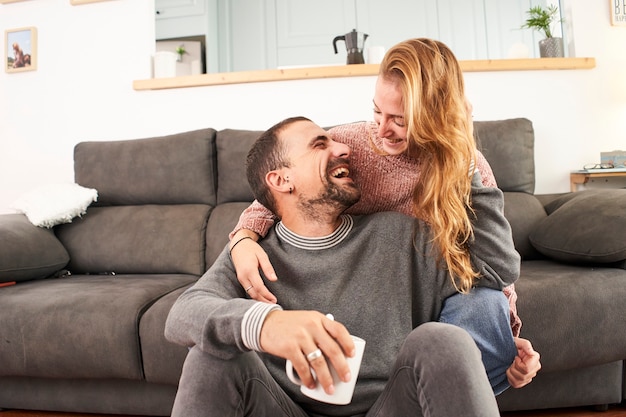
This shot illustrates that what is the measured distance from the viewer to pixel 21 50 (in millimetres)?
2770

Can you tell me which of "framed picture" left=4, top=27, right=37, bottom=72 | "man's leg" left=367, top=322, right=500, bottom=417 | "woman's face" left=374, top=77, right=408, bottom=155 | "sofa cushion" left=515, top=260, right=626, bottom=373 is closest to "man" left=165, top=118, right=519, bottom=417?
"man's leg" left=367, top=322, right=500, bottom=417

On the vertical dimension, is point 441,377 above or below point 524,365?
above

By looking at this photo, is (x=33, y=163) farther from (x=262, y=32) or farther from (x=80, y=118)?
(x=262, y=32)

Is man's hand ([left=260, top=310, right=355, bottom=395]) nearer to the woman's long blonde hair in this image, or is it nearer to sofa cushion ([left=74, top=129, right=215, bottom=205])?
the woman's long blonde hair

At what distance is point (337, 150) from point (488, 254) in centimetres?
39

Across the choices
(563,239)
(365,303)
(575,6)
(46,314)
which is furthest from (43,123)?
(575,6)

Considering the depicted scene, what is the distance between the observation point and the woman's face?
1022 mm

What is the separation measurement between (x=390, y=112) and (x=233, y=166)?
1.16m

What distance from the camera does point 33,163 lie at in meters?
2.76

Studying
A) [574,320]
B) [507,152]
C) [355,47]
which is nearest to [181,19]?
[355,47]

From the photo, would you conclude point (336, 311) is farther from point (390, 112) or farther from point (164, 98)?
point (164, 98)

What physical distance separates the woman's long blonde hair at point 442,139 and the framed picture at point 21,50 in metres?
2.54

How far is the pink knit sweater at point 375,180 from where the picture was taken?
1123 mm

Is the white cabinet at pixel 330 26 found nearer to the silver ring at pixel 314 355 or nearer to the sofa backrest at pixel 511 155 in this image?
the sofa backrest at pixel 511 155
